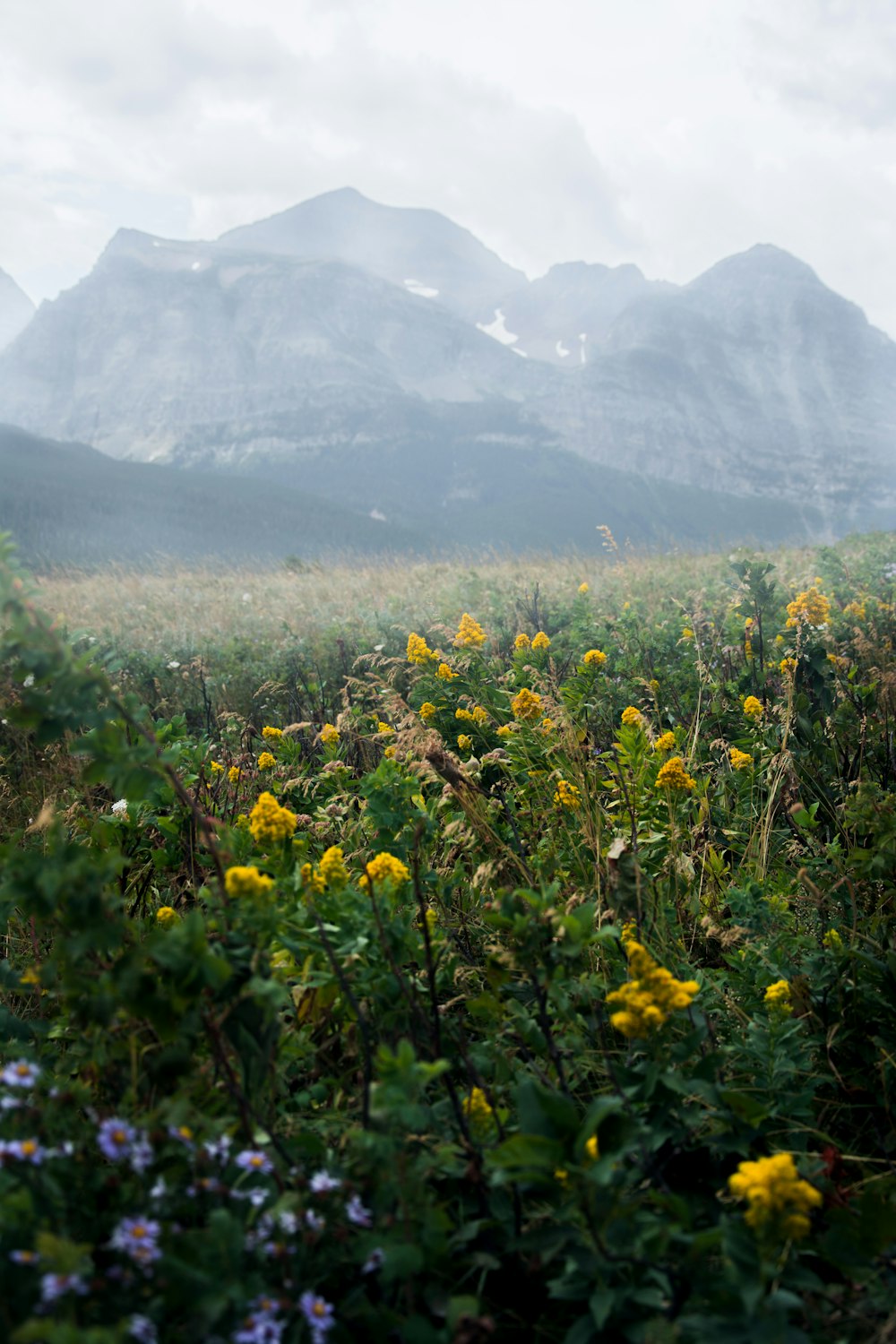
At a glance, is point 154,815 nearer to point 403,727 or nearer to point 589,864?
point 403,727

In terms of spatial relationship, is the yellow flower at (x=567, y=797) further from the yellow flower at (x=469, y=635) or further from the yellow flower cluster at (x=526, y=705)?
the yellow flower at (x=469, y=635)

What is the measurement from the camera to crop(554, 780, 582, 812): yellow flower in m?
2.49

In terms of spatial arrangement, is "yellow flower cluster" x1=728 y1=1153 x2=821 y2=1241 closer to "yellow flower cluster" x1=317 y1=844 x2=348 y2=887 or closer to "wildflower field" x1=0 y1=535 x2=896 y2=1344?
"wildflower field" x1=0 y1=535 x2=896 y2=1344

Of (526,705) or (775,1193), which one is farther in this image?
(526,705)

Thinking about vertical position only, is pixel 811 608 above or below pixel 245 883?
above

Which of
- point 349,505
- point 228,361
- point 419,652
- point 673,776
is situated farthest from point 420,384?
point 673,776

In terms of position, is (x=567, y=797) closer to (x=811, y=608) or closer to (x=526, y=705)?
(x=526, y=705)


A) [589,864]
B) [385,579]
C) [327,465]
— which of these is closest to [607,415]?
[327,465]

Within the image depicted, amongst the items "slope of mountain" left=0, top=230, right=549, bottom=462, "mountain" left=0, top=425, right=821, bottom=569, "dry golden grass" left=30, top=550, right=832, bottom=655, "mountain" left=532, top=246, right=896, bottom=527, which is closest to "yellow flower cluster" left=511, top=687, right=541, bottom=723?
"dry golden grass" left=30, top=550, right=832, bottom=655

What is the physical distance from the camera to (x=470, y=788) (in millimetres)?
2184

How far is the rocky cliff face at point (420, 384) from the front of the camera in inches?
6383

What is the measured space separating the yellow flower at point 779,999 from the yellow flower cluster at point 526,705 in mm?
1307

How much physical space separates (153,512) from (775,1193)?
101 m

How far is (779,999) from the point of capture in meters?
1.62
